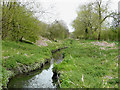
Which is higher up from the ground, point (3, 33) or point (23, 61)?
point (3, 33)

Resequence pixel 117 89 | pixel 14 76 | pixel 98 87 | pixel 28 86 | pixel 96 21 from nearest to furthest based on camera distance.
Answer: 1. pixel 117 89
2. pixel 98 87
3. pixel 28 86
4. pixel 14 76
5. pixel 96 21

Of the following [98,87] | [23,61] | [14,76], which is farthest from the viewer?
[23,61]

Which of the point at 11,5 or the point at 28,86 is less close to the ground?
the point at 11,5

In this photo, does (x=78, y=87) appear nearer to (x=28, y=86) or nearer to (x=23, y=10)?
(x=28, y=86)

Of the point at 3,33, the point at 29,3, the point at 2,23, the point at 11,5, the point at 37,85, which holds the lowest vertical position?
the point at 37,85

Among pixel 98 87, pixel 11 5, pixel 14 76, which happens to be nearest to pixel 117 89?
pixel 98 87

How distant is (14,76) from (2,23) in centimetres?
490

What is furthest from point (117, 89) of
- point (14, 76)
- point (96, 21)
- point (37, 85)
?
point (96, 21)

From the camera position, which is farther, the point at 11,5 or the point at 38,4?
the point at 38,4

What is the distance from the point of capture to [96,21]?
70.6 ft

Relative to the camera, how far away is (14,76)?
8.93 m

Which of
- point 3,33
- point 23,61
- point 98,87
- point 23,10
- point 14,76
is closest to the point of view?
point 98,87

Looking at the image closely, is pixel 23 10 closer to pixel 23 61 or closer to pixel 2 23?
pixel 2 23

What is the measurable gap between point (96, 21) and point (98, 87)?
58.7 feet
